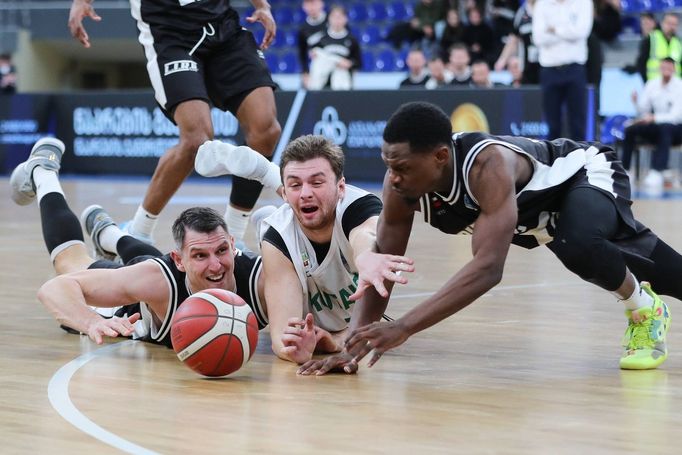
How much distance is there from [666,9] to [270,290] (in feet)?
50.3

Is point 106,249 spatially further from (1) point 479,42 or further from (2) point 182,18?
(1) point 479,42

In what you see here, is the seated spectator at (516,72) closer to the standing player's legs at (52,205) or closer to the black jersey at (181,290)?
the standing player's legs at (52,205)

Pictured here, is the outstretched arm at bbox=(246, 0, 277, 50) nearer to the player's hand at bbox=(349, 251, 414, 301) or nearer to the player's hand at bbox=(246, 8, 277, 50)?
the player's hand at bbox=(246, 8, 277, 50)

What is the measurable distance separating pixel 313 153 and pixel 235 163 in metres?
1.47

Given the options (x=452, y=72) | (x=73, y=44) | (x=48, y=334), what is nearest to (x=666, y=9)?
(x=452, y=72)

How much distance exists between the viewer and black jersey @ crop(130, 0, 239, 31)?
690 centimetres

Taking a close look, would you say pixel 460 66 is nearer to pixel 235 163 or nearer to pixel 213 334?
pixel 235 163

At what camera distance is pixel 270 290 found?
4.82 metres

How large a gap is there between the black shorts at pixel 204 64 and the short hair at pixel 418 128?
9.50 ft

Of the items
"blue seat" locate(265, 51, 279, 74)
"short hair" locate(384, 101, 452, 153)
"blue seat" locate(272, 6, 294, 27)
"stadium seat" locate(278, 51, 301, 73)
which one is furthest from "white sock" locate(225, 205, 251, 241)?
"blue seat" locate(272, 6, 294, 27)

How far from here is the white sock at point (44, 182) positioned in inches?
257

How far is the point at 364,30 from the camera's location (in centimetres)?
2169

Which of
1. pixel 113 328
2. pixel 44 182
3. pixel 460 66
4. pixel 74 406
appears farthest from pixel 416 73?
pixel 74 406

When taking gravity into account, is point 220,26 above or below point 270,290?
above
